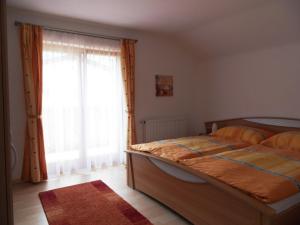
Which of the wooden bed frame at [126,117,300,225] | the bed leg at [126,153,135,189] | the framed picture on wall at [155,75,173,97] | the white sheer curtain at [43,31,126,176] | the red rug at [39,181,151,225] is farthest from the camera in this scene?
the framed picture on wall at [155,75,173,97]

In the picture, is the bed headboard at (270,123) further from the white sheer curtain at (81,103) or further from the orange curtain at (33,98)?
the orange curtain at (33,98)

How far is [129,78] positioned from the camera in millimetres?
3816

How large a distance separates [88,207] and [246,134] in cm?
232

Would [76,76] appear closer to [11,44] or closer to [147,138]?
[11,44]

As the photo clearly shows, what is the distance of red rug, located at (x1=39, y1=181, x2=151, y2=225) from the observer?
219cm

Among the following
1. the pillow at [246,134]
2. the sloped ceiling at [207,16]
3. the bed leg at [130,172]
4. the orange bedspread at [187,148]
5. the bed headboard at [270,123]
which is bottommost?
the bed leg at [130,172]

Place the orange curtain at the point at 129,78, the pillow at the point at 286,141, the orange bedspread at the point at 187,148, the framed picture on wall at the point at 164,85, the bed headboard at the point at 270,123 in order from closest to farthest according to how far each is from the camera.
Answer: the orange bedspread at the point at 187,148
the pillow at the point at 286,141
the bed headboard at the point at 270,123
the orange curtain at the point at 129,78
the framed picture on wall at the point at 164,85

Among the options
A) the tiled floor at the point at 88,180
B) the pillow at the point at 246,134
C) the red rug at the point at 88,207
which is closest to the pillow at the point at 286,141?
the pillow at the point at 246,134

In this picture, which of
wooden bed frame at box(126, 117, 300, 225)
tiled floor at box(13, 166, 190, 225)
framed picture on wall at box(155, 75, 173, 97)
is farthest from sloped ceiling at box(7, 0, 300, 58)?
tiled floor at box(13, 166, 190, 225)

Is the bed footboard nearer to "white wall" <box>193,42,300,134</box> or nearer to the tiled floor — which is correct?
the tiled floor

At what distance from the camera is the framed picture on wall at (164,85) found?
4.26 meters

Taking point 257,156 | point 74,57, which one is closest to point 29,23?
point 74,57

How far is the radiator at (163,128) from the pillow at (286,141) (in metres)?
1.78

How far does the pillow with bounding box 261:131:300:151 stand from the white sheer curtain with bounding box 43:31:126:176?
2.25 meters
